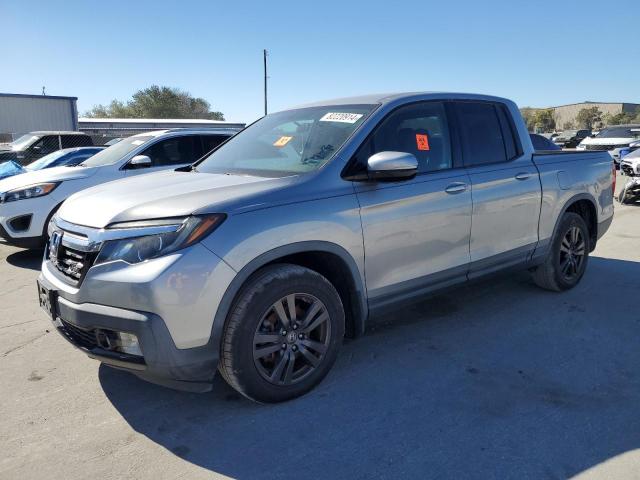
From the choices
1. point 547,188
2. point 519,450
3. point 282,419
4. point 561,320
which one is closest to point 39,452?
point 282,419

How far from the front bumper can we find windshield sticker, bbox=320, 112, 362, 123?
4.91 ft

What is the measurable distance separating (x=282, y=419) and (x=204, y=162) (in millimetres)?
2185

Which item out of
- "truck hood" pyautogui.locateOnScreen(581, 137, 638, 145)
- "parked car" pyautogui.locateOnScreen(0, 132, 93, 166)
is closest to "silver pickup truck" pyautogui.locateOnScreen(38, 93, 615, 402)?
"parked car" pyautogui.locateOnScreen(0, 132, 93, 166)

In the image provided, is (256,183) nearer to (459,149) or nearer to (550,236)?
(459,149)

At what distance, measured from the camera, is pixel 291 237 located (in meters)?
2.94

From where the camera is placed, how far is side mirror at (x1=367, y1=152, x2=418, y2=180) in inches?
124

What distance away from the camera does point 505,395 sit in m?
3.18

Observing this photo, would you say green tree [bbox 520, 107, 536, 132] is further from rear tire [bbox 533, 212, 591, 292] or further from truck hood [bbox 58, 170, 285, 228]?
truck hood [bbox 58, 170, 285, 228]

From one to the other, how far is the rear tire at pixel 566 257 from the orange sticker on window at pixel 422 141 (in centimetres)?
184

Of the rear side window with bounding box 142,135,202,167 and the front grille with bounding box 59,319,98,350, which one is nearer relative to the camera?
the front grille with bounding box 59,319,98,350

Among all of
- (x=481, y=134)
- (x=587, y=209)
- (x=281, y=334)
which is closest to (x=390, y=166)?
(x=281, y=334)

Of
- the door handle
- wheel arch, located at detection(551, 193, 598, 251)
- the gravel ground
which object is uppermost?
the door handle

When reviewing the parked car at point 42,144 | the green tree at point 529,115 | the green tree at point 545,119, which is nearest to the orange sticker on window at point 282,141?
the parked car at point 42,144

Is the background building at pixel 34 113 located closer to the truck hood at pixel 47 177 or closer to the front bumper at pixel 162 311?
the truck hood at pixel 47 177
